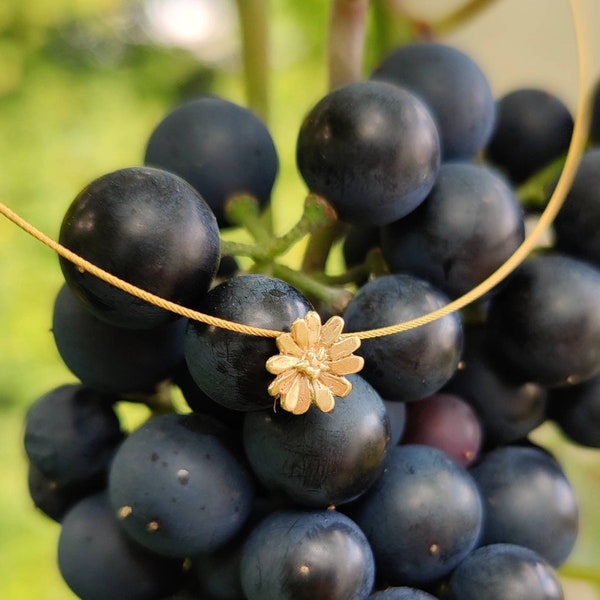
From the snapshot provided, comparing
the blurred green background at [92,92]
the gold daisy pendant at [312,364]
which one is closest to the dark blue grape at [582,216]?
the gold daisy pendant at [312,364]

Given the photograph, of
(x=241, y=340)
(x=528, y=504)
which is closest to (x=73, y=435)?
(x=241, y=340)

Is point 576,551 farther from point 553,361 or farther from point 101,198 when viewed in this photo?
point 101,198

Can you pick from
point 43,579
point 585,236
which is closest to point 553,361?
point 585,236

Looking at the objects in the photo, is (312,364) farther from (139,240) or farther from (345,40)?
(345,40)

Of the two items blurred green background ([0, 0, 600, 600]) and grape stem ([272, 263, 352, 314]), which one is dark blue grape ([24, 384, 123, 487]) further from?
blurred green background ([0, 0, 600, 600])

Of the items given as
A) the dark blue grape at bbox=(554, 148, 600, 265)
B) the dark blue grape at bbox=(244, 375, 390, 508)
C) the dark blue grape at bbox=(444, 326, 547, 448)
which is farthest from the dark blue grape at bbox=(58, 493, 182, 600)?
the dark blue grape at bbox=(554, 148, 600, 265)

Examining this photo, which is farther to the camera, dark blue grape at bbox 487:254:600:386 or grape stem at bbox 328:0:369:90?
grape stem at bbox 328:0:369:90
